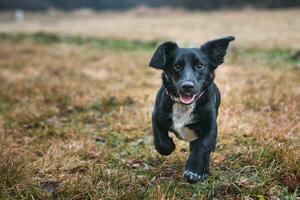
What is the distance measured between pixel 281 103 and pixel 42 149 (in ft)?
13.5

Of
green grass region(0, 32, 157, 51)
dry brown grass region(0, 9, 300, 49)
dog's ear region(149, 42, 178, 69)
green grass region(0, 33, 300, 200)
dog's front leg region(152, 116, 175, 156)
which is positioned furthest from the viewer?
dry brown grass region(0, 9, 300, 49)

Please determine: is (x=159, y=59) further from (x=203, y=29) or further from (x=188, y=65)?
(x=203, y=29)

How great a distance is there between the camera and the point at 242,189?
15.6ft

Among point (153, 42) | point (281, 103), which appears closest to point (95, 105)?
point (281, 103)

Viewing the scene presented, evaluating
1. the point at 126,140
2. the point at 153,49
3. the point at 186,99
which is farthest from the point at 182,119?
the point at 153,49

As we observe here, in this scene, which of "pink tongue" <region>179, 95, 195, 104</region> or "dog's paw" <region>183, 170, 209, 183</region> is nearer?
"dog's paw" <region>183, 170, 209, 183</region>

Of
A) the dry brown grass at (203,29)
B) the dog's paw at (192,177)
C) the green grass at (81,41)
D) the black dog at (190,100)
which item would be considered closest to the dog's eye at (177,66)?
the black dog at (190,100)

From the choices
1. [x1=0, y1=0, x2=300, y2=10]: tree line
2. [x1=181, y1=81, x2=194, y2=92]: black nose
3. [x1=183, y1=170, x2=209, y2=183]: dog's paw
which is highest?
[x1=181, y1=81, x2=194, y2=92]: black nose

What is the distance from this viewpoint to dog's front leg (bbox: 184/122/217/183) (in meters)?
4.63

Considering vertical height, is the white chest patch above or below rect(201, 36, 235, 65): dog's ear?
below

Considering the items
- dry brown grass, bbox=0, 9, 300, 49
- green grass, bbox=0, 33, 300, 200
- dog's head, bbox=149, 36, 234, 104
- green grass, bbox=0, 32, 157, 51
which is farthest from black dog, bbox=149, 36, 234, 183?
green grass, bbox=0, 32, 157, 51

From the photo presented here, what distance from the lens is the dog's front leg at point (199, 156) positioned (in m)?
4.63

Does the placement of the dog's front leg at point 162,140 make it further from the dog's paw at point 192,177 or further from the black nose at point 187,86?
the black nose at point 187,86

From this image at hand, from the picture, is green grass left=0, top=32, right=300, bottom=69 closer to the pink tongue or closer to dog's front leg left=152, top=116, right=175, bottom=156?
dog's front leg left=152, top=116, right=175, bottom=156
